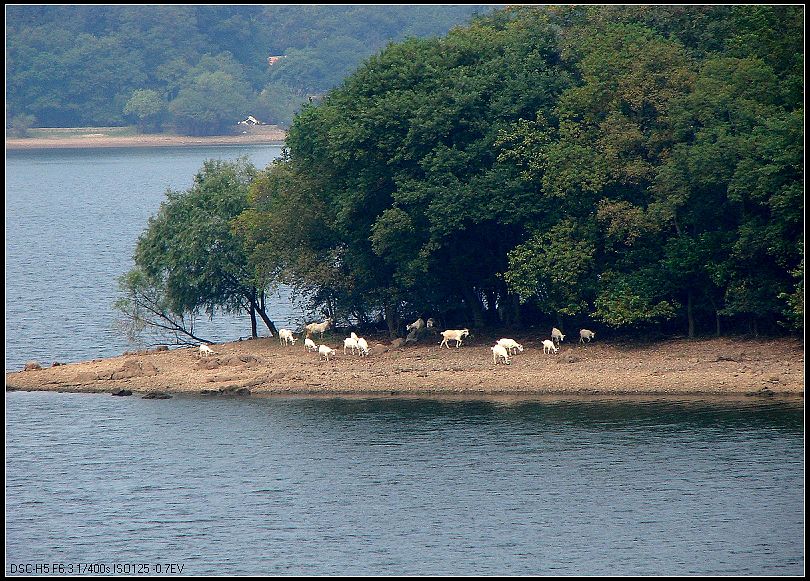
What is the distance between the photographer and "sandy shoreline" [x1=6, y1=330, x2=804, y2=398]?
47.6 meters

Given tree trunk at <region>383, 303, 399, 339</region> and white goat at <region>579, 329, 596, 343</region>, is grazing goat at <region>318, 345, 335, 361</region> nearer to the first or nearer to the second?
tree trunk at <region>383, 303, 399, 339</region>

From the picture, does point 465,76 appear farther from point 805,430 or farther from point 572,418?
point 805,430

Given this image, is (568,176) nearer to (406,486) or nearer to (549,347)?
(549,347)

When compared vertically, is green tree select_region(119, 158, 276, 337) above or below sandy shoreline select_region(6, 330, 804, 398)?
above

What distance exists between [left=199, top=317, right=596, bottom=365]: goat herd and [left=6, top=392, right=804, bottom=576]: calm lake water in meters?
4.13

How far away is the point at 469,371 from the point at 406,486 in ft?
39.0

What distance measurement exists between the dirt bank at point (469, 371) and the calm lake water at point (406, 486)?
1.31 metres

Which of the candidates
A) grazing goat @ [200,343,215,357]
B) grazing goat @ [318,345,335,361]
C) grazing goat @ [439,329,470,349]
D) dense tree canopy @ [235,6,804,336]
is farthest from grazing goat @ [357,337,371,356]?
grazing goat @ [200,343,215,357]

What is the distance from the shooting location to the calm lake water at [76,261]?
6575 cm

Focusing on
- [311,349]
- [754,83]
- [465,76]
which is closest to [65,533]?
[311,349]

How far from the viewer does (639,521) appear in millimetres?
35156

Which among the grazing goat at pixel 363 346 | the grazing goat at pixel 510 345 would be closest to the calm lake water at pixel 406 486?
the grazing goat at pixel 510 345

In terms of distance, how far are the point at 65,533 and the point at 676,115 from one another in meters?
25.6

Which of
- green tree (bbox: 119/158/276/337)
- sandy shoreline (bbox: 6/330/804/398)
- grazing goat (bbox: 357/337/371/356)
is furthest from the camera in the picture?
green tree (bbox: 119/158/276/337)
